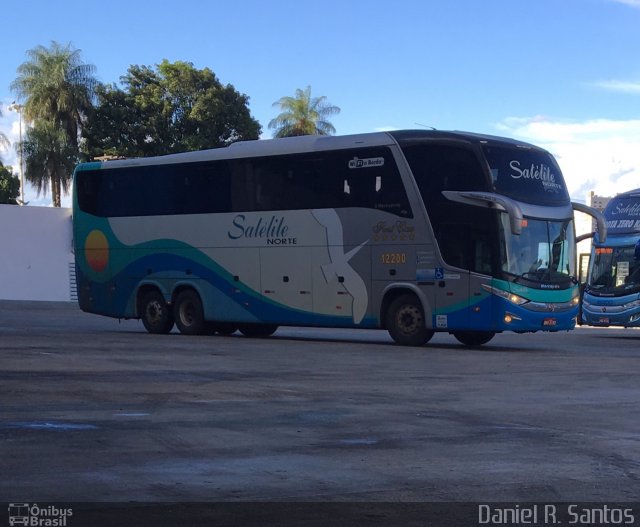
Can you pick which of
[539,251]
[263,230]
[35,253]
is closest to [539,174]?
[539,251]

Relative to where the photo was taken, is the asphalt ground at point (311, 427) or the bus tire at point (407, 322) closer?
the asphalt ground at point (311, 427)

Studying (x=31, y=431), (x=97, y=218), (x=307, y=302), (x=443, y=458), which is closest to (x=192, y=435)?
(x=31, y=431)

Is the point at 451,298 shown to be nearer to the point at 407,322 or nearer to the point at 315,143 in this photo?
the point at 407,322

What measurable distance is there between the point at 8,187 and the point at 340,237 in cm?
7098

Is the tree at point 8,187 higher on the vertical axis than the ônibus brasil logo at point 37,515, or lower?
higher

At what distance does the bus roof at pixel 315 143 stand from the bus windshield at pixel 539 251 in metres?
1.71

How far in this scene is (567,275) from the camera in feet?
73.0

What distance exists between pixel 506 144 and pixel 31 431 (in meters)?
14.1

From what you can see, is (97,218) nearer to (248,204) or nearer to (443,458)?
(248,204)

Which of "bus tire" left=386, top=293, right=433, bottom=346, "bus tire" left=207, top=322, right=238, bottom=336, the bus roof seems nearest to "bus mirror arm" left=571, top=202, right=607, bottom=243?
the bus roof

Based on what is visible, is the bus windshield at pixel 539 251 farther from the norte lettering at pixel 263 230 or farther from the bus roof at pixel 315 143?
the norte lettering at pixel 263 230

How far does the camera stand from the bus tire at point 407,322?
22.3 metres

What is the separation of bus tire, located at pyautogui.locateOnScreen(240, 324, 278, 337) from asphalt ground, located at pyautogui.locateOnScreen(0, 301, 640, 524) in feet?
20.8

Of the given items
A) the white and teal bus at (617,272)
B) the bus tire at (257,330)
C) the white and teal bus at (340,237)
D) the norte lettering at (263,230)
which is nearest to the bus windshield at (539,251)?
the white and teal bus at (340,237)
